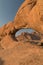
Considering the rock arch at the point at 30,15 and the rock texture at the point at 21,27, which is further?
the rock arch at the point at 30,15

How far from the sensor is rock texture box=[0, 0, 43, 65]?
13703 millimetres

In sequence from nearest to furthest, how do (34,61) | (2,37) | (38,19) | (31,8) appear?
1. (34,61)
2. (38,19)
3. (31,8)
4. (2,37)

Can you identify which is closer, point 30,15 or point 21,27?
point 30,15

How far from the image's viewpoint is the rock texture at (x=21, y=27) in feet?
45.0

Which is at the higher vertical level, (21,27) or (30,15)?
(30,15)

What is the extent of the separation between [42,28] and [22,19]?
361 cm

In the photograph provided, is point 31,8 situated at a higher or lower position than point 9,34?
higher

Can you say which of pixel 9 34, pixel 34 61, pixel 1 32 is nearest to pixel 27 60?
pixel 34 61

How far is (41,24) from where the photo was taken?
17.5m

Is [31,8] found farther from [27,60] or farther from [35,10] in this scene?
[27,60]

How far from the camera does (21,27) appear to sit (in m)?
22.2

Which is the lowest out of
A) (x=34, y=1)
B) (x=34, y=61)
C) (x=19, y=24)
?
(x=34, y=61)

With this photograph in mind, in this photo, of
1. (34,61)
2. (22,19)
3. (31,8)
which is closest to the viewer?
(34,61)

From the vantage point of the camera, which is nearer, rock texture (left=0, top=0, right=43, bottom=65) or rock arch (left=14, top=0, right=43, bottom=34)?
rock texture (left=0, top=0, right=43, bottom=65)
